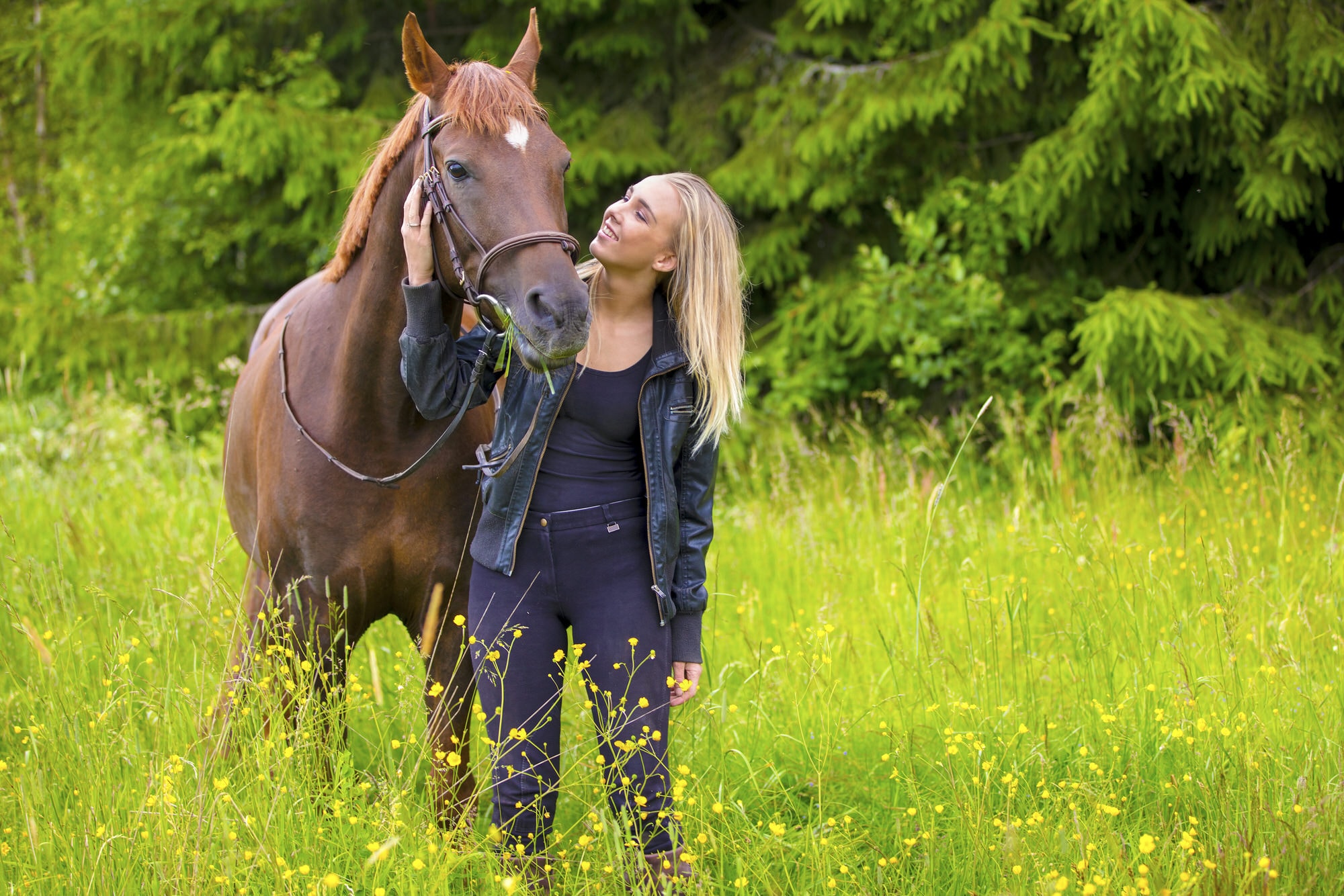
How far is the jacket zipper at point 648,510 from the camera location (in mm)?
2268

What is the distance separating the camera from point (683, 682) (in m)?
2.33

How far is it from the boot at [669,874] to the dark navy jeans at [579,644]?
0.06 meters

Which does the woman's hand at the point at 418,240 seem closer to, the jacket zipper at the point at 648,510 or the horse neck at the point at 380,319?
the horse neck at the point at 380,319

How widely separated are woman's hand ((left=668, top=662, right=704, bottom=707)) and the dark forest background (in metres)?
3.04

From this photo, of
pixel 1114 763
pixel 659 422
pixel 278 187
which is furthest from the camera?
pixel 278 187

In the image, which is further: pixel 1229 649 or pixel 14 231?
pixel 14 231

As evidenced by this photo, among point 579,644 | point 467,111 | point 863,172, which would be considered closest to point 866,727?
point 579,644

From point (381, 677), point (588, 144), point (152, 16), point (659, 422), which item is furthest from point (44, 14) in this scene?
point (659, 422)

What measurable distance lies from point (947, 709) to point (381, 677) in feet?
6.59

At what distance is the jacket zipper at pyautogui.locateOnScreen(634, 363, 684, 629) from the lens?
2.27 meters

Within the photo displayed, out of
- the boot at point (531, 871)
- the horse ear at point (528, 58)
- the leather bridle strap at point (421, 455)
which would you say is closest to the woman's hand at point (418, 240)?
the leather bridle strap at point (421, 455)

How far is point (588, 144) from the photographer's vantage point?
7141 mm

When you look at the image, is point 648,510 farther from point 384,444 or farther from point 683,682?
point 384,444

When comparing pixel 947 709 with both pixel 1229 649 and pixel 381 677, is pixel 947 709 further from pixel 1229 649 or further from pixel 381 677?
pixel 381 677
